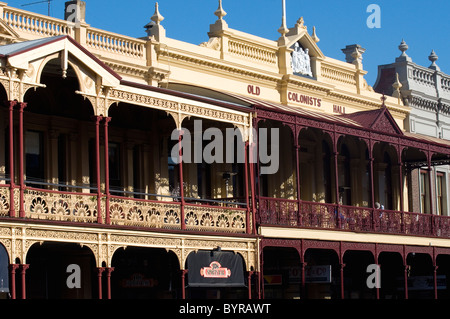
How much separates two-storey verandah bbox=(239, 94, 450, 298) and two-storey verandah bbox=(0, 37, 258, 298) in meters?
1.52

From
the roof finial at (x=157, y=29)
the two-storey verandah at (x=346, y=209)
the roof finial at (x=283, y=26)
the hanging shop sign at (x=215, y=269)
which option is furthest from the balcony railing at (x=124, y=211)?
the roof finial at (x=283, y=26)

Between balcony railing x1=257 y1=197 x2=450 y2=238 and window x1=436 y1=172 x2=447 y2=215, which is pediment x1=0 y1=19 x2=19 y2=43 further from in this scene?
window x1=436 y1=172 x2=447 y2=215

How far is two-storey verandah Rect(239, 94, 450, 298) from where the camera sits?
28.5 meters

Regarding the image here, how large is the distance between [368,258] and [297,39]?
7.56 m

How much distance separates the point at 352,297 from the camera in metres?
36.1

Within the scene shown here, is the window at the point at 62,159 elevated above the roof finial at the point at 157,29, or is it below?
below

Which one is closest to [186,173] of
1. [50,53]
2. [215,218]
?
[215,218]

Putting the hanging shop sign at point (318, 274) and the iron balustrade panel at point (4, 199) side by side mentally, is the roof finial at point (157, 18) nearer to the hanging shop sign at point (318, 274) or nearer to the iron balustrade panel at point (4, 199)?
the hanging shop sign at point (318, 274)

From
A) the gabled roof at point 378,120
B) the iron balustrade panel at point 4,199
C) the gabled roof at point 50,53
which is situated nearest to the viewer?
the iron balustrade panel at point 4,199

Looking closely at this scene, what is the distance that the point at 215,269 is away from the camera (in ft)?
84.4

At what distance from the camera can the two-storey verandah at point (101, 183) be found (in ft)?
70.4

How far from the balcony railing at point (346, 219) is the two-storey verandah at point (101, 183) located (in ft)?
3.31

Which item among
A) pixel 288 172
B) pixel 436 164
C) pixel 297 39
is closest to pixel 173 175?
pixel 288 172

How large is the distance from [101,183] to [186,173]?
→ 128 inches
